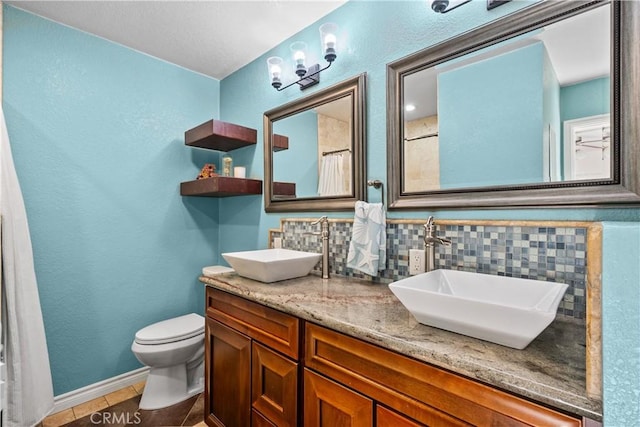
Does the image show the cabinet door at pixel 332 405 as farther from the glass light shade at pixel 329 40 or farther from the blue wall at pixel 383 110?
the glass light shade at pixel 329 40

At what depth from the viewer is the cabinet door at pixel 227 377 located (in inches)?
54.2

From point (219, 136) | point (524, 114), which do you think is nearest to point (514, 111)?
point (524, 114)

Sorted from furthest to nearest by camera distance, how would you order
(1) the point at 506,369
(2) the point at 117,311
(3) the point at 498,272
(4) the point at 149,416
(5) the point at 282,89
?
(2) the point at 117,311, (5) the point at 282,89, (4) the point at 149,416, (3) the point at 498,272, (1) the point at 506,369

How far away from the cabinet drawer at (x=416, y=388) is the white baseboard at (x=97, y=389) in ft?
→ 6.10

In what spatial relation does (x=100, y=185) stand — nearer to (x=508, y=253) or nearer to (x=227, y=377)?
(x=227, y=377)

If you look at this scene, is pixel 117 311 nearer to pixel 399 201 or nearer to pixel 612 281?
pixel 399 201

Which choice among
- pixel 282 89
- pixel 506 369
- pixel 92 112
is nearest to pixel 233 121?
pixel 282 89

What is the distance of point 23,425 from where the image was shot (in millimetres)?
1503

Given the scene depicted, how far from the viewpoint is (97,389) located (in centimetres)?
203

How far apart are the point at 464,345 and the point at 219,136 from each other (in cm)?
202

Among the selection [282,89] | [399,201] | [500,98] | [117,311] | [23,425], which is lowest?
[23,425]

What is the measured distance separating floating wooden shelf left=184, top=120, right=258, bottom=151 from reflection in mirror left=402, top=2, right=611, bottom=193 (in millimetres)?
1293

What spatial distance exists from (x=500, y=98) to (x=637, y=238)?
34.9 inches

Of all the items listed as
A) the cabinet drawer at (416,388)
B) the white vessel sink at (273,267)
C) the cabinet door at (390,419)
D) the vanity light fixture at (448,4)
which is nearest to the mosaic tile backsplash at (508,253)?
the white vessel sink at (273,267)
